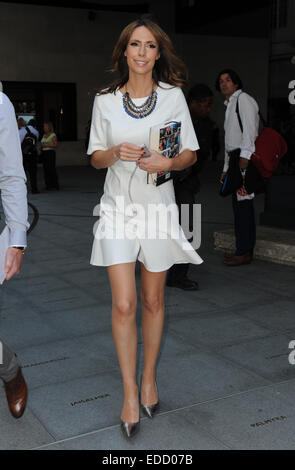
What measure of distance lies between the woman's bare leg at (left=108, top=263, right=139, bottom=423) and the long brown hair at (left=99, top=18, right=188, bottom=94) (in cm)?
87

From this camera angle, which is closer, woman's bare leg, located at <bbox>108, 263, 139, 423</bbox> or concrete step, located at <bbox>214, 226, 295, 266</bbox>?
woman's bare leg, located at <bbox>108, 263, 139, 423</bbox>

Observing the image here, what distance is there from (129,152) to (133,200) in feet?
1.00

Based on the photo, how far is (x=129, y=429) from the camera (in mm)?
2771

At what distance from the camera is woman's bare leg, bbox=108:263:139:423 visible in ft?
9.08

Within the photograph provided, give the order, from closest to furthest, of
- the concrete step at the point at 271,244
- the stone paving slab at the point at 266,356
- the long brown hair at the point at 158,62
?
the long brown hair at the point at 158,62 → the stone paving slab at the point at 266,356 → the concrete step at the point at 271,244

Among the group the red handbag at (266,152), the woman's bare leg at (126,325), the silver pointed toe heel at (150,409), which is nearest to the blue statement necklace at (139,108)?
the woman's bare leg at (126,325)

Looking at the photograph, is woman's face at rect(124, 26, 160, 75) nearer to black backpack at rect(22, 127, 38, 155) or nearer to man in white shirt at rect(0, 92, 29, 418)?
man in white shirt at rect(0, 92, 29, 418)

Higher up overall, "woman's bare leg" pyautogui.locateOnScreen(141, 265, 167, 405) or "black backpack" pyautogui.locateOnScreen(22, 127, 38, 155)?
"black backpack" pyautogui.locateOnScreen(22, 127, 38, 155)

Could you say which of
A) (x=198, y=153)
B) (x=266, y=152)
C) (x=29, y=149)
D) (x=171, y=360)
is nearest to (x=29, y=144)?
(x=29, y=149)

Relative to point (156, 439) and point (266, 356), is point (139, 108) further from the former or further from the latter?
point (266, 356)

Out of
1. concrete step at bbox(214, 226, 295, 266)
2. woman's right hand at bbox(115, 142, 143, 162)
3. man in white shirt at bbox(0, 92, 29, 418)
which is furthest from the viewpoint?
concrete step at bbox(214, 226, 295, 266)

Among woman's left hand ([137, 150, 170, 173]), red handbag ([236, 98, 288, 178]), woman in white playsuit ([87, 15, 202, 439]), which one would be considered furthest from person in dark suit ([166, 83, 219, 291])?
woman's left hand ([137, 150, 170, 173])

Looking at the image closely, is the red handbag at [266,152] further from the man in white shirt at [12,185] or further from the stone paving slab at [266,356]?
the man in white shirt at [12,185]

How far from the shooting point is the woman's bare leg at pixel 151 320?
290 cm
